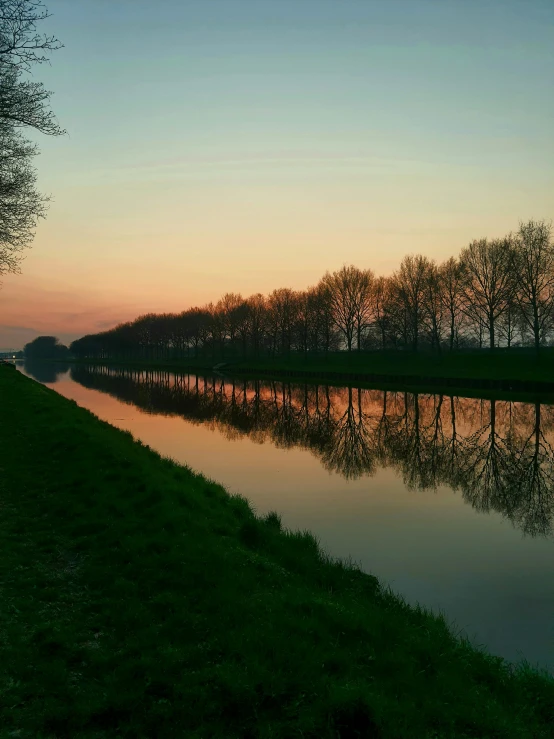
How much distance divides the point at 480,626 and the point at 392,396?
40853 millimetres

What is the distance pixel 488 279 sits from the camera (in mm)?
73562

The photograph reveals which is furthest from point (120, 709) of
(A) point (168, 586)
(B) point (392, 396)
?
(B) point (392, 396)

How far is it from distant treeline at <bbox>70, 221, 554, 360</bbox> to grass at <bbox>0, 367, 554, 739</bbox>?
A: 6054 cm

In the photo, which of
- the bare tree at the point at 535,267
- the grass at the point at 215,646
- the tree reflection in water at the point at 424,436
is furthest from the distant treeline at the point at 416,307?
the grass at the point at 215,646

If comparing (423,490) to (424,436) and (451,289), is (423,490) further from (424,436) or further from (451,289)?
(451,289)

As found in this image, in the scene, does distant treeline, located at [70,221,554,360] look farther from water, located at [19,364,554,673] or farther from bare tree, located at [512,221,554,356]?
water, located at [19,364,554,673]

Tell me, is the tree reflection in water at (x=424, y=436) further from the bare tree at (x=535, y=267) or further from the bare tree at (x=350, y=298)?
the bare tree at (x=350, y=298)

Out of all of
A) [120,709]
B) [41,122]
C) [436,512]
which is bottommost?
[436,512]

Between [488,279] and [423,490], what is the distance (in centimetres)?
6436

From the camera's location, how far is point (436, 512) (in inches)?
550

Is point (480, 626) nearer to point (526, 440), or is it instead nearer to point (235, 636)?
point (235, 636)

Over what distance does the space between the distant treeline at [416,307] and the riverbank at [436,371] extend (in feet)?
9.68

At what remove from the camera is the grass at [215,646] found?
482 cm

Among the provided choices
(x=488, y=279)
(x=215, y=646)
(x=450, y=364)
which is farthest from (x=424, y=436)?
(x=488, y=279)
